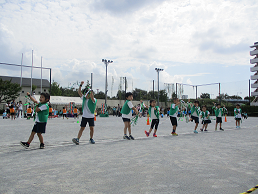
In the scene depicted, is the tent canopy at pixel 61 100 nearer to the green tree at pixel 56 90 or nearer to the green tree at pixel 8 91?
the green tree at pixel 56 90

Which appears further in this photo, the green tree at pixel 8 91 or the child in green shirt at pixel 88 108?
the green tree at pixel 8 91

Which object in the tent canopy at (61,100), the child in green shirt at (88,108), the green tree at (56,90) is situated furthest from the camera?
the green tree at (56,90)

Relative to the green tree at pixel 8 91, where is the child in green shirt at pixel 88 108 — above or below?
below

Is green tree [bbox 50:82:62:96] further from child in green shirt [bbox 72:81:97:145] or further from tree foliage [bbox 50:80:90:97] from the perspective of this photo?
child in green shirt [bbox 72:81:97:145]

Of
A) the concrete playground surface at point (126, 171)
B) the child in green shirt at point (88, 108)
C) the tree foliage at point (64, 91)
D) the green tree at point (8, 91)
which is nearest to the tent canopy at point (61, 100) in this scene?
the tree foliage at point (64, 91)

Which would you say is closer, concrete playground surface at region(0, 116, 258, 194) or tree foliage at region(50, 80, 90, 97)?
concrete playground surface at region(0, 116, 258, 194)

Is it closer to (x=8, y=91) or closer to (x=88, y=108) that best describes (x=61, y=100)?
(x=8, y=91)

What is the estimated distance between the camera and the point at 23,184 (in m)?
3.39

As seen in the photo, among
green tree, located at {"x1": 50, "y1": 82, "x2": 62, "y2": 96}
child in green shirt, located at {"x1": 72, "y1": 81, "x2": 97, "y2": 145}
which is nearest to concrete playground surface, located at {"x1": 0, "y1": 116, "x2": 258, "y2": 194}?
child in green shirt, located at {"x1": 72, "y1": 81, "x2": 97, "y2": 145}

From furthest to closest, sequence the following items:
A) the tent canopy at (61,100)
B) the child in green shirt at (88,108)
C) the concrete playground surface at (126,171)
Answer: the tent canopy at (61,100) → the child in green shirt at (88,108) → the concrete playground surface at (126,171)

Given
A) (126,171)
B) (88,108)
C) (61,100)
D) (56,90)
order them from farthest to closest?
1. (56,90)
2. (61,100)
3. (88,108)
4. (126,171)

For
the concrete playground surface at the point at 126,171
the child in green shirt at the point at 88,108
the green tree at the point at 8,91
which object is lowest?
the concrete playground surface at the point at 126,171

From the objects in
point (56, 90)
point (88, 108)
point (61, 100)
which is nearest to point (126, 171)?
point (88, 108)

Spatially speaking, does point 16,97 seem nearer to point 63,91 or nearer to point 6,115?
point 63,91
